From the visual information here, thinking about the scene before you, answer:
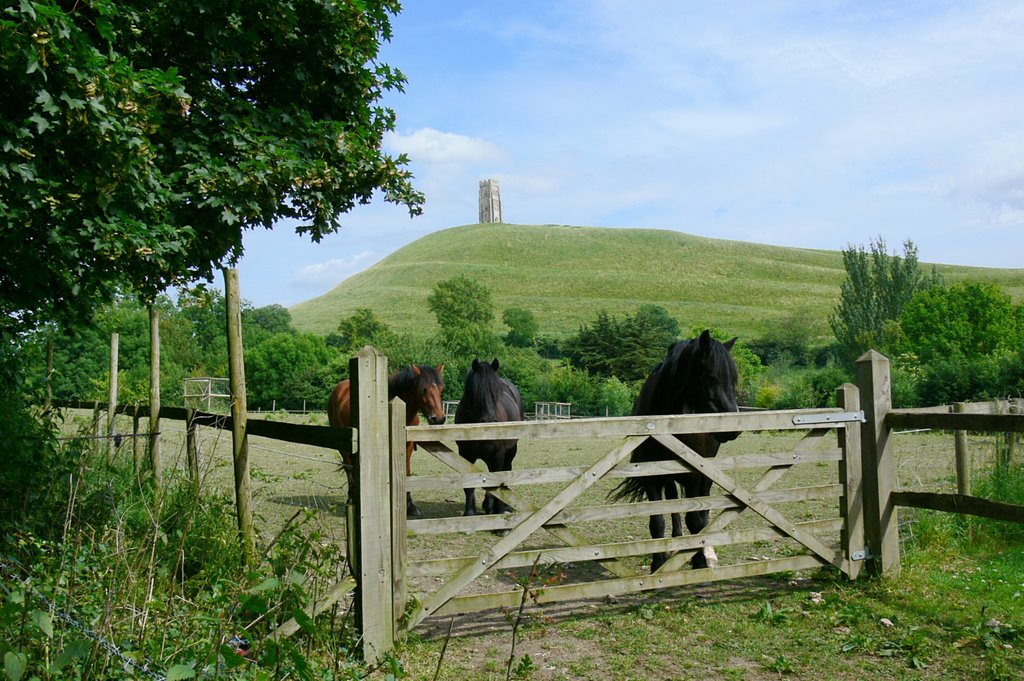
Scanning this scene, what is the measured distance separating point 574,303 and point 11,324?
9963 centimetres

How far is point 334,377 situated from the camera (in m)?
47.6

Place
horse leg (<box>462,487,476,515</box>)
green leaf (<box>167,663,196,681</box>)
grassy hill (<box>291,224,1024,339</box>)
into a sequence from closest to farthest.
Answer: green leaf (<box>167,663,196,681</box>) < horse leg (<box>462,487,476,515</box>) < grassy hill (<box>291,224,1024,339</box>)

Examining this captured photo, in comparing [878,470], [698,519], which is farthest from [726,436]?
[878,470]

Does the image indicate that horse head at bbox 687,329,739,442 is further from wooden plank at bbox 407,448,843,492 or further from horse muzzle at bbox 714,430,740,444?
wooden plank at bbox 407,448,843,492

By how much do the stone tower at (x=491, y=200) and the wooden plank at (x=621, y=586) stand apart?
167699 millimetres

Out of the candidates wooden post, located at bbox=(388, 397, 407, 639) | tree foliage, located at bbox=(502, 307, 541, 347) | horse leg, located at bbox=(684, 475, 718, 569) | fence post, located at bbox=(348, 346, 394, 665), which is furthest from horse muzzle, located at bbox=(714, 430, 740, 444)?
tree foliage, located at bbox=(502, 307, 541, 347)

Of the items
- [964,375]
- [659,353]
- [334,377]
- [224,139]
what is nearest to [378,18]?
[224,139]

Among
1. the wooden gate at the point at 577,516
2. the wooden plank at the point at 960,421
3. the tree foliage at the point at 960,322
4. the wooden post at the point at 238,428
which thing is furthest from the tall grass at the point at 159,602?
the tree foliage at the point at 960,322

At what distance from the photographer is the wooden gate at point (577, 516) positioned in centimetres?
479

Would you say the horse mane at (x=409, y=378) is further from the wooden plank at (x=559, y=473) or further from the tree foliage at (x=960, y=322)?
the tree foliage at (x=960, y=322)

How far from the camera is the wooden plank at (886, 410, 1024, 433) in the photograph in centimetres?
521

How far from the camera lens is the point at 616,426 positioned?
5543 mm

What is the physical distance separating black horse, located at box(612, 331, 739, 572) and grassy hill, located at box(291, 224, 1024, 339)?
80546 mm

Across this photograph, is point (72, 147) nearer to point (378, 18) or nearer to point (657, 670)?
point (378, 18)
